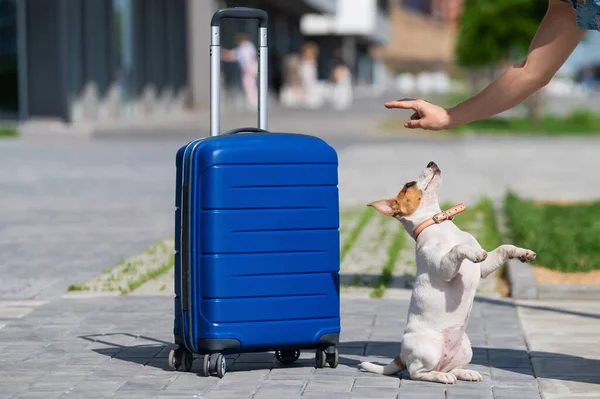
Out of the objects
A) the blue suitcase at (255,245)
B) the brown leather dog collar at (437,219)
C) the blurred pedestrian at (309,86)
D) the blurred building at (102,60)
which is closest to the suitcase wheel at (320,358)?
the blue suitcase at (255,245)

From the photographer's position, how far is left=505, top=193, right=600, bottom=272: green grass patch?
1014cm

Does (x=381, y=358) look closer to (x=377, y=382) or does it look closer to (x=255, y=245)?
(x=377, y=382)

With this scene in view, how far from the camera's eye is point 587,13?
561 cm

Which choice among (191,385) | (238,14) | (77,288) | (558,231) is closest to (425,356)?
(191,385)

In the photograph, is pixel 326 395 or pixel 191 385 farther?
pixel 191 385

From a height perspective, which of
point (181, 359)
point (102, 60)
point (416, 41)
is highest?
point (181, 359)

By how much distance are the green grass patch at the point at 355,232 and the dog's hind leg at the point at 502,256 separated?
442 centimetres

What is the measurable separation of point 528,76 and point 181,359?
6.77 feet

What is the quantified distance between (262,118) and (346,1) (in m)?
66.0

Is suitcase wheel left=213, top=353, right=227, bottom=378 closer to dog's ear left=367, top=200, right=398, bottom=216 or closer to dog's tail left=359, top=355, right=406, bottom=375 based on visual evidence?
dog's tail left=359, top=355, right=406, bottom=375

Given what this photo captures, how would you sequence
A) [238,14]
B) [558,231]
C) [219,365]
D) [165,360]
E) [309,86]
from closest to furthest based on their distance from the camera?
[219,365] → [238,14] → [165,360] → [558,231] → [309,86]

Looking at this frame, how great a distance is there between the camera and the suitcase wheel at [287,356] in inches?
256

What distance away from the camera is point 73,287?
9.05 meters

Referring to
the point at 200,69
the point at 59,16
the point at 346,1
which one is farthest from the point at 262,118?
the point at 346,1
